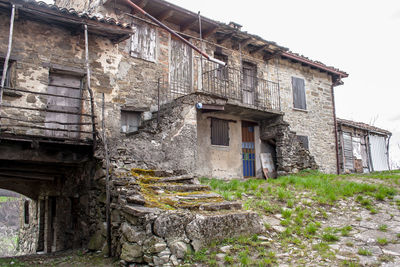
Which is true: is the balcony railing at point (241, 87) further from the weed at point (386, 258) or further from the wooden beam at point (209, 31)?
the weed at point (386, 258)

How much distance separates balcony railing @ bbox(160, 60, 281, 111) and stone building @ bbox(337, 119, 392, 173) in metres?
4.73

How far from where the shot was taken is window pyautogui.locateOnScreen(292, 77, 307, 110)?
13.3 metres

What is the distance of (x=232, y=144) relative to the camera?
38.0 feet

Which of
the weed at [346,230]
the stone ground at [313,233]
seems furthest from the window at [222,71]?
the weed at [346,230]

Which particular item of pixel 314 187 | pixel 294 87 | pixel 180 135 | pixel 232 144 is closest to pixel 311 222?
pixel 314 187

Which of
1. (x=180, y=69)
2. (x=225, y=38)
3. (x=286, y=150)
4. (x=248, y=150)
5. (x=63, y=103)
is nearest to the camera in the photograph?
(x=63, y=103)

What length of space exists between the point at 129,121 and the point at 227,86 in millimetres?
3985

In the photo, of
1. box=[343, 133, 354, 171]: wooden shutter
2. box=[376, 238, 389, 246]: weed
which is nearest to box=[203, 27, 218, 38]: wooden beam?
box=[376, 238, 389, 246]: weed

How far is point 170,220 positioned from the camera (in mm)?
4395

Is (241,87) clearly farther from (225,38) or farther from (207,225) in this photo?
(207,225)

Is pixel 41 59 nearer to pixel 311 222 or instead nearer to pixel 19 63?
pixel 19 63

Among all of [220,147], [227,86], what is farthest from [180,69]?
[220,147]

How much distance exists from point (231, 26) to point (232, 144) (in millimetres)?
4156

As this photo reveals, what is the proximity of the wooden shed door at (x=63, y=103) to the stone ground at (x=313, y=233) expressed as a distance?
10.3 feet
